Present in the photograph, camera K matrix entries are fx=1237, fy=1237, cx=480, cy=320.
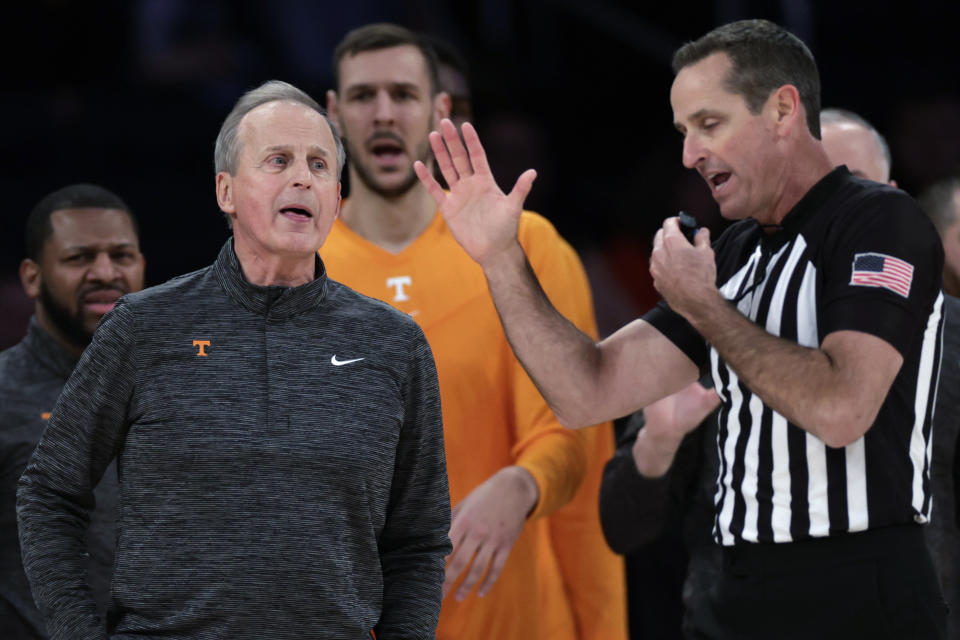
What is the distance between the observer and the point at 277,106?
6.88 ft

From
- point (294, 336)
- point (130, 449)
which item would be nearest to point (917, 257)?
point (294, 336)

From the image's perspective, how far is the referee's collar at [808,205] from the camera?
2.28 m

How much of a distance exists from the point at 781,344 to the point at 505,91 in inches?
157

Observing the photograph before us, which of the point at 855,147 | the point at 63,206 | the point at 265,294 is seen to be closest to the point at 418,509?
the point at 265,294

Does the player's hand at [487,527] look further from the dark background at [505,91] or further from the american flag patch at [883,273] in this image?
the dark background at [505,91]

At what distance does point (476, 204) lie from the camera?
7.88 feet

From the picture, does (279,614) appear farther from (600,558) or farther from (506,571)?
(600,558)

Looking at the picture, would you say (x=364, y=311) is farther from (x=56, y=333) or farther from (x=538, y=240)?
(x=56, y=333)

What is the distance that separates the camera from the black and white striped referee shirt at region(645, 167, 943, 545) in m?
2.07

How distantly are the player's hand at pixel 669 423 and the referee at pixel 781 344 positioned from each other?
23 centimetres

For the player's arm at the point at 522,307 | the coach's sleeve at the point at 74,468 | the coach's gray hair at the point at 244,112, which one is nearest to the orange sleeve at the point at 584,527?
the player's arm at the point at 522,307

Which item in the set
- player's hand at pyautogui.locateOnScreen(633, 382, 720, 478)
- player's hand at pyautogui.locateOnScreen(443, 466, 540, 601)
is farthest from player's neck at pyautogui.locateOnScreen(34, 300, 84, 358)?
player's hand at pyautogui.locateOnScreen(633, 382, 720, 478)

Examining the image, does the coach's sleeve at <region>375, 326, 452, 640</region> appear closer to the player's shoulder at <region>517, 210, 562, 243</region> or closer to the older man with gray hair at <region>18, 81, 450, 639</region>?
the older man with gray hair at <region>18, 81, 450, 639</region>

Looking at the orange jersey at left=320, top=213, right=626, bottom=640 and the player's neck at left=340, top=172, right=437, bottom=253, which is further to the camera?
the player's neck at left=340, top=172, right=437, bottom=253
